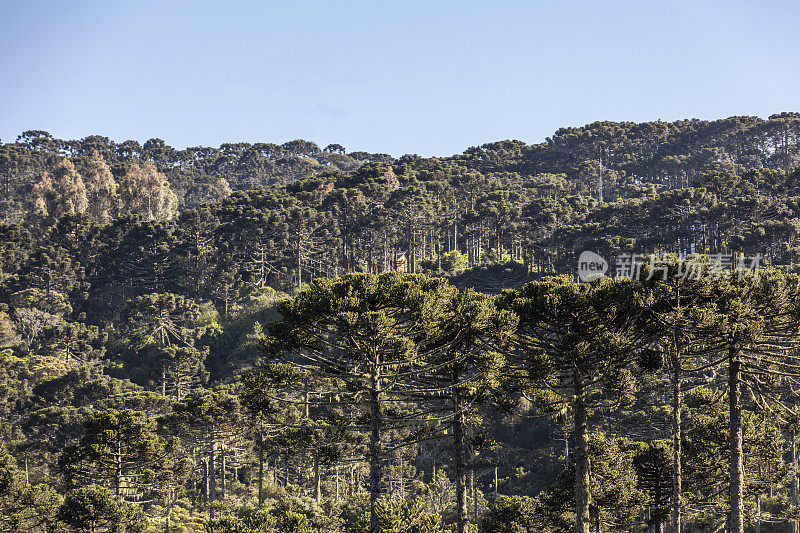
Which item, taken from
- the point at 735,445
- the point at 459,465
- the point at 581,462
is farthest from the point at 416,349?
the point at 735,445

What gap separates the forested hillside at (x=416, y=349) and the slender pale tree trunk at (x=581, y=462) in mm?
87

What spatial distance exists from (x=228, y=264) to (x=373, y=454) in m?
64.8

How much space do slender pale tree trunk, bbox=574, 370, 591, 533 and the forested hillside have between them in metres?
0.09

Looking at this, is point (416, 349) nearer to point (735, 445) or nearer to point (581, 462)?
point (581, 462)

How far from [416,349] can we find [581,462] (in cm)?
835

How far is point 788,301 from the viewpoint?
2370cm

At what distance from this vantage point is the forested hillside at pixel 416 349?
→ 2559cm

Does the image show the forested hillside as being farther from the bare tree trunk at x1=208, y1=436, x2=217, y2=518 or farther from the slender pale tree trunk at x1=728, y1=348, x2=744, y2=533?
the bare tree trunk at x1=208, y1=436, x2=217, y2=518

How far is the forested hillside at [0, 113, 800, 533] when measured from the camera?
84.0ft

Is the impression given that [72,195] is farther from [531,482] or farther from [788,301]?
[788,301]

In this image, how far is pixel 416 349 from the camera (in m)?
25.6

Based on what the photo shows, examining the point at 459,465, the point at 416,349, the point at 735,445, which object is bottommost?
Result: the point at 459,465

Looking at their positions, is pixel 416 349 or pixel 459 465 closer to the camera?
pixel 416 349

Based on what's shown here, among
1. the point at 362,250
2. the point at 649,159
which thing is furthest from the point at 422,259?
the point at 649,159
